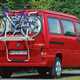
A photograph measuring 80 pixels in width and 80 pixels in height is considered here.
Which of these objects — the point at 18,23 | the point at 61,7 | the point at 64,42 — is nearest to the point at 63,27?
the point at 64,42

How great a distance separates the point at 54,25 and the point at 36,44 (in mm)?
1124

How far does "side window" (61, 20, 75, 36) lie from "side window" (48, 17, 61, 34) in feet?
1.54

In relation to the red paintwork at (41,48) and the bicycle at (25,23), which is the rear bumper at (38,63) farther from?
the bicycle at (25,23)

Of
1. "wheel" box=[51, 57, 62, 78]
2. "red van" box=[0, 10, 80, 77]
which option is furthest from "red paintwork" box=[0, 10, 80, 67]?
"wheel" box=[51, 57, 62, 78]

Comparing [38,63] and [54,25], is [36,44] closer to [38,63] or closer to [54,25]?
[38,63]

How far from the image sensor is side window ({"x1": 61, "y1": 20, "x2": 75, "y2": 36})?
20469 millimetres

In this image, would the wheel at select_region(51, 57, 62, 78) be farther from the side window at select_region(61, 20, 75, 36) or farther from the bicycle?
the bicycle

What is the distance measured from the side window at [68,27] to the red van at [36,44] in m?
0.22

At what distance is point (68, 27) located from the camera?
2081 centimetres

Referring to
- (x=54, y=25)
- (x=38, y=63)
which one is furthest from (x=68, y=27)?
(x=38, y=63)

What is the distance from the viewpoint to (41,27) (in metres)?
19.1

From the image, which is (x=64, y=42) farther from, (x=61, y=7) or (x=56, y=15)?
(x=61, y=7)

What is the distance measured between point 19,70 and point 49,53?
131cm

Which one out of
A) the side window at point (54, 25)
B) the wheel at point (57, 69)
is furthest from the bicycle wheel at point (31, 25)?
the wheel at point (57, 69)
